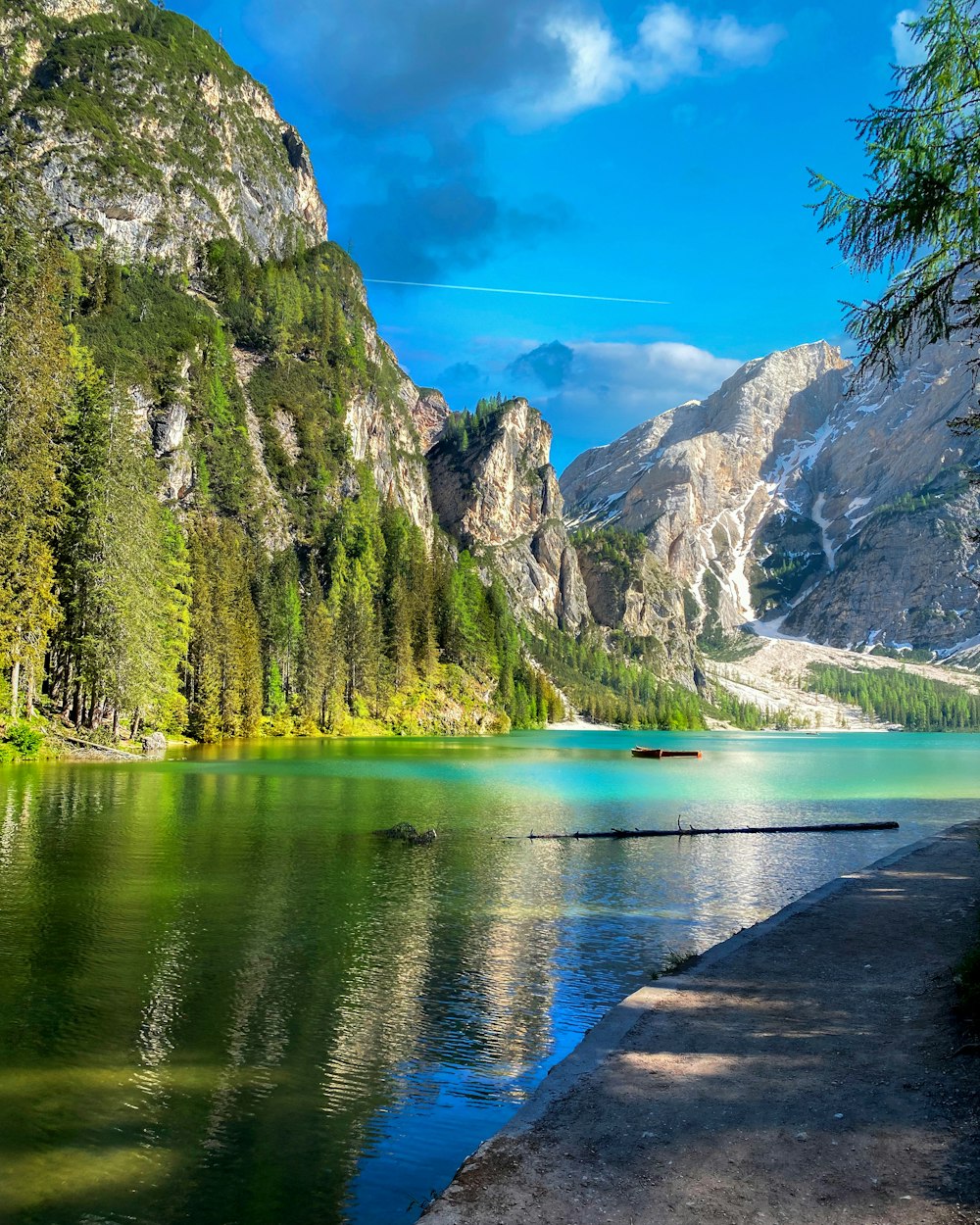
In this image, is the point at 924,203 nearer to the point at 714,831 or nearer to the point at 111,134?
the point at 714,831

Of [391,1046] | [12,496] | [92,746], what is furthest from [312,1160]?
[92,746]

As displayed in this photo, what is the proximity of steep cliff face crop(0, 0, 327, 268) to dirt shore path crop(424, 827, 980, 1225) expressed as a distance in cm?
16430

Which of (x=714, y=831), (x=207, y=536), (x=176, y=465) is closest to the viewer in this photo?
(x=714, y=831)

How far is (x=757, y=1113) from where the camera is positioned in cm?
788

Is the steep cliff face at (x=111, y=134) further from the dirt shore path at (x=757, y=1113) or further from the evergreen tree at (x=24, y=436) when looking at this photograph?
the dirt shore path at (x=757, y=1113)

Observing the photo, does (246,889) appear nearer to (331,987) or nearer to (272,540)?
(331,987)

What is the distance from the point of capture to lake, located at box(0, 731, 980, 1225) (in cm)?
857

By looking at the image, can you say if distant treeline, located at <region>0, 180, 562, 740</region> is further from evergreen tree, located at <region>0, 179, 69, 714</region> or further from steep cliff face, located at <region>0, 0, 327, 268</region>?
steep cliff face, located at <region>0, 0, 327, 268</region>

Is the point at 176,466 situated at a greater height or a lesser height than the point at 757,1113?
greater

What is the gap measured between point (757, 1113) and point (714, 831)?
Result: 2666cm

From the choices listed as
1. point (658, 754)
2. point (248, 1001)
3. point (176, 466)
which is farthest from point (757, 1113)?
point (176, 466)

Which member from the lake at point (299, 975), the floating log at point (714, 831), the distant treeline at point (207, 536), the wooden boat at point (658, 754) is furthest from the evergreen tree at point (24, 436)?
the wooden boat at point (658, 754)

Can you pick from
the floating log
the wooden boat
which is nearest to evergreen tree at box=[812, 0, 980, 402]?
the floating log

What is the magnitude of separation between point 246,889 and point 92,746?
3711 centimetres
